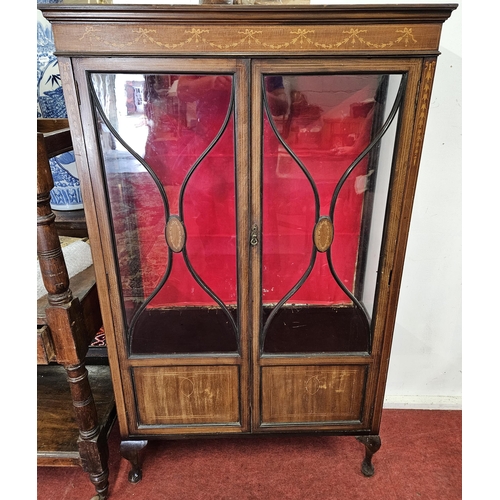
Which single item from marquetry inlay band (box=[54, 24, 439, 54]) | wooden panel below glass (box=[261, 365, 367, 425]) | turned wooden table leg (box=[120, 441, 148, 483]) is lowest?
turned wooden table leg (box=[120, 441, 148, 483])

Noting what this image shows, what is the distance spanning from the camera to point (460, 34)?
3.14ft

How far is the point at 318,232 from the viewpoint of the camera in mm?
815

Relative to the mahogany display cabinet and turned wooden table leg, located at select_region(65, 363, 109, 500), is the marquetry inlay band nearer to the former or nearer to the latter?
the mahogany display cabinet

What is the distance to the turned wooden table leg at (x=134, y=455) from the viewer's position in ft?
3.22

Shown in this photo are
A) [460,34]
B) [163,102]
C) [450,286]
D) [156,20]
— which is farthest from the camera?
[450,286]

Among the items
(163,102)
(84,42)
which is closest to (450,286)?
(163,102)

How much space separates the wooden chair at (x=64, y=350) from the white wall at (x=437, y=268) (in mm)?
875

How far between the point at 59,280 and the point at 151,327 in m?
0.23

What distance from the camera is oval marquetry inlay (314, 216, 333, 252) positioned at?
81cm

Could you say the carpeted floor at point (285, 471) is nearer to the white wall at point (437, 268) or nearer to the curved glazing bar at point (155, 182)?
the white wall at point (437, 268)

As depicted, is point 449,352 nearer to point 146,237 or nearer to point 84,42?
point 146,237

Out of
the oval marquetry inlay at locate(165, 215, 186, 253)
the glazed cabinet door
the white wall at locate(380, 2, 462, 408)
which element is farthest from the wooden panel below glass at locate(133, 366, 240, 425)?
the white wall at locate(380, 2, 462, 408)

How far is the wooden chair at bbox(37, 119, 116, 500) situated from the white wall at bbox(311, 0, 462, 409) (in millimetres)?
875

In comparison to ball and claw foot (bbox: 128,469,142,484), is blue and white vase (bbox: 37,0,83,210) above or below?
above
